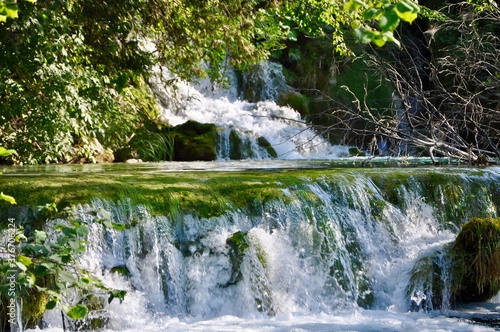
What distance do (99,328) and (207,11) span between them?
16.9 ft

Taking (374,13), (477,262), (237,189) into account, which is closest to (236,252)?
(237,189)

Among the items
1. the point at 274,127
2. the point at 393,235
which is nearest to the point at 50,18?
the point at 393,235

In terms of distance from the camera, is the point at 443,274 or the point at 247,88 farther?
the point at 247,88

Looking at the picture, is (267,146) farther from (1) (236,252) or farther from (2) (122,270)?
(2) (122,270)

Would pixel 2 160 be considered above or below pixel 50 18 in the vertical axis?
below

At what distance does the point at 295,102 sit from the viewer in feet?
62.4

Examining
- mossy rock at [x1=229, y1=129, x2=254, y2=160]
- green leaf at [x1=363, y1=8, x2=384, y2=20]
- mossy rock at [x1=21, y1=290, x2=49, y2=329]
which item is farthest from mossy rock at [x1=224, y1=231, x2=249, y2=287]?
mossy rock at [x1=229, y1=129, x2=254, y2=160]

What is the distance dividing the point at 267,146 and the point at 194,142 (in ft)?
5.63

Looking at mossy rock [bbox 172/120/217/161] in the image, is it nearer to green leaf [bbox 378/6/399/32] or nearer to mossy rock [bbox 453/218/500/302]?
mossy rock [bbox 453/218/500/302]

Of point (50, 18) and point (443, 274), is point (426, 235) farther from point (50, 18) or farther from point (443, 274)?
point (50, 18)

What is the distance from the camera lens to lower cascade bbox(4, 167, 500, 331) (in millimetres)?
6102

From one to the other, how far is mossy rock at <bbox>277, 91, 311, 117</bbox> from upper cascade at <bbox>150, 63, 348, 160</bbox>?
7.7 inches

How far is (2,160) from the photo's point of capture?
12.0 m

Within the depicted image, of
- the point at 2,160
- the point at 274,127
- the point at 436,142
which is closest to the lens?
the point at 436,142
